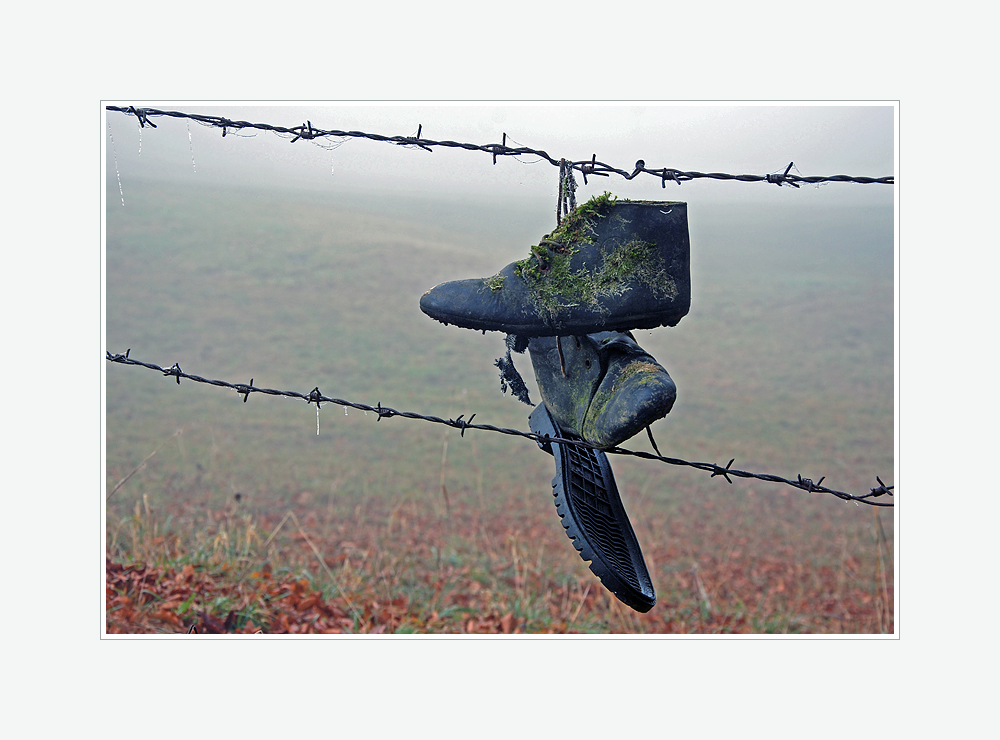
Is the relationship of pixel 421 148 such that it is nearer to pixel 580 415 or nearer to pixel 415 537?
pixel 580 415

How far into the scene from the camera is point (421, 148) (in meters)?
2.20

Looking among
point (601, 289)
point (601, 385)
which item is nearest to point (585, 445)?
point (601, 385)

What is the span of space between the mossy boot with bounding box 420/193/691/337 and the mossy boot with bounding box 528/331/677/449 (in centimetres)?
12

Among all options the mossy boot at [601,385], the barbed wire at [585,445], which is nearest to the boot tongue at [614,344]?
the mossy boot at [601,385]

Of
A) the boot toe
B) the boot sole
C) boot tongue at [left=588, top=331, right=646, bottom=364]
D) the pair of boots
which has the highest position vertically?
the pair of boots

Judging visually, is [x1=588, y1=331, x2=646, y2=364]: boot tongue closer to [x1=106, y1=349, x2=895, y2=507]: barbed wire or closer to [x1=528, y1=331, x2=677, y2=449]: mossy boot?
[x1=528, y1=331, x2=677, y2=449]: mossy boot

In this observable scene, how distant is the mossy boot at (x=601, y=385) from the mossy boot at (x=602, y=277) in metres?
0.12

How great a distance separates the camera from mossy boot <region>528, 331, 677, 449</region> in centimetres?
176

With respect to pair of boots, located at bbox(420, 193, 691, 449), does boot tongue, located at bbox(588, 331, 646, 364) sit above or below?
below

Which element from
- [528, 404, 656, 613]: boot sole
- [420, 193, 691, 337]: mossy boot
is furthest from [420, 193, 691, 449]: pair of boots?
[528, 404, 656, 613]: boot sole

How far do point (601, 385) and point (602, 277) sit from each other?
0.96 feet

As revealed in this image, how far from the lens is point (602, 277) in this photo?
1892 mm

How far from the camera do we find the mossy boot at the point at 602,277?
1.88 meters

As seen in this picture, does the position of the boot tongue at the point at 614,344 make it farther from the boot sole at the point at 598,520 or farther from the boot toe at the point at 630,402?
the boot sole at the point at 598,520
